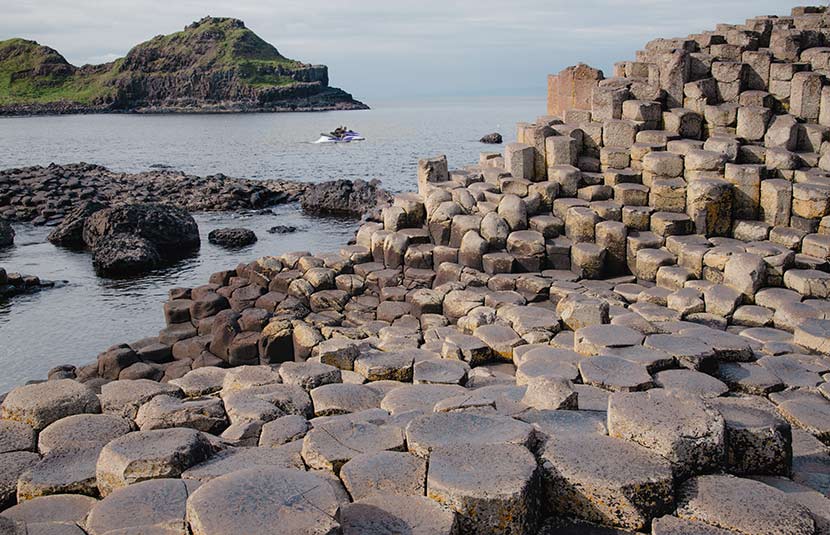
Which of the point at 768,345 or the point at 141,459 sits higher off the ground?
the point at 141,459

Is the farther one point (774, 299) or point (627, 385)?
point (774, 299)

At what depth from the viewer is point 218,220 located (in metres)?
32.2

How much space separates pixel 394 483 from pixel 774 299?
8091mm

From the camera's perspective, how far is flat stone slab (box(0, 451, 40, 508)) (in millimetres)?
5316

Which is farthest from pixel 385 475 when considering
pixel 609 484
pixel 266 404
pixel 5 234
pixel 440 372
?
pixel 5 234

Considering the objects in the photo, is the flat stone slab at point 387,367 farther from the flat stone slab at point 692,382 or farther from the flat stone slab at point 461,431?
the flat stone slab at point 461,431

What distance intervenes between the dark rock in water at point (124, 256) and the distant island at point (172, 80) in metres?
143

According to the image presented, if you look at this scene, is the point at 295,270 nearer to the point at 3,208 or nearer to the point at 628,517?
the point at 628,517

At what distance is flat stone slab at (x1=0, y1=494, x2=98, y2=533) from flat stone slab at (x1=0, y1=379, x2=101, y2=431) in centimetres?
168

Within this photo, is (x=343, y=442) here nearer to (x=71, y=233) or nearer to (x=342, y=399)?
(x=342, y=399)

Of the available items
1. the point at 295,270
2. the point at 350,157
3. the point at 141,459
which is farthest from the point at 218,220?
the point at 350,157

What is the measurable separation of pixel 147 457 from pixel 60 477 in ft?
2.80

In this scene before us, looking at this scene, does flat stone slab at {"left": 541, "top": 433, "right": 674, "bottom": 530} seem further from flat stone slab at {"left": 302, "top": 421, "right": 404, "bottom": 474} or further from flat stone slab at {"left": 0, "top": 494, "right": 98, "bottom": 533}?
flat stone slab at {"left": 0, "top": 494, "right": 98, "bottom": 533}

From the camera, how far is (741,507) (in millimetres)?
4227
